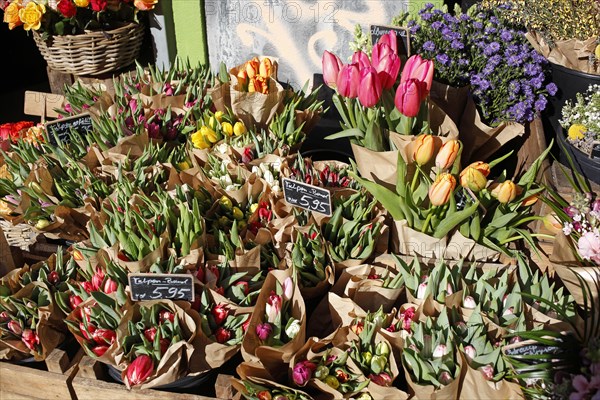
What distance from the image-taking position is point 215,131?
211cm

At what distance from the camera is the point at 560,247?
162cm

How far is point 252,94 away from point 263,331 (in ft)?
3.39

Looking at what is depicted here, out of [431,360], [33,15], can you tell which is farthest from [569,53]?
[33,15]

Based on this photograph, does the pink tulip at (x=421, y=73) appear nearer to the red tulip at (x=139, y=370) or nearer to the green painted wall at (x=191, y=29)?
the red tulip at (x=139, y=370)

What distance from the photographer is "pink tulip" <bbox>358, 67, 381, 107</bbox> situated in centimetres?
161

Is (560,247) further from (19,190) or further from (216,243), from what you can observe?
(19,190)

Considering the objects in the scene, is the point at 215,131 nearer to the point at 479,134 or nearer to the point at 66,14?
the point at 479,134

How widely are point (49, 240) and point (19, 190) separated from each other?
195mm

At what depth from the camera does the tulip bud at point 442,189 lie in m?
1.54

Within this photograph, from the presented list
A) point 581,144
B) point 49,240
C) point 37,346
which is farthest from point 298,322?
point 581,144

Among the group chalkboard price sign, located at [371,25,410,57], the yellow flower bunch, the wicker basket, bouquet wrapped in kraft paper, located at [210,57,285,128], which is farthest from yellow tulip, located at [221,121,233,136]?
the wicker basket

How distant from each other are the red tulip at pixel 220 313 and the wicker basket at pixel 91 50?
2.11 metres

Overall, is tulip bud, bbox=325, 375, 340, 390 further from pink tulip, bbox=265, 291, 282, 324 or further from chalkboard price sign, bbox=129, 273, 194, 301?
chalkboard price sign, bbox=129, 273, 194, 301

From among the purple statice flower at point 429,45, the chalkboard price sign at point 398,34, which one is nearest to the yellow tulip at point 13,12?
the chalkboard price sign at point 398,34
